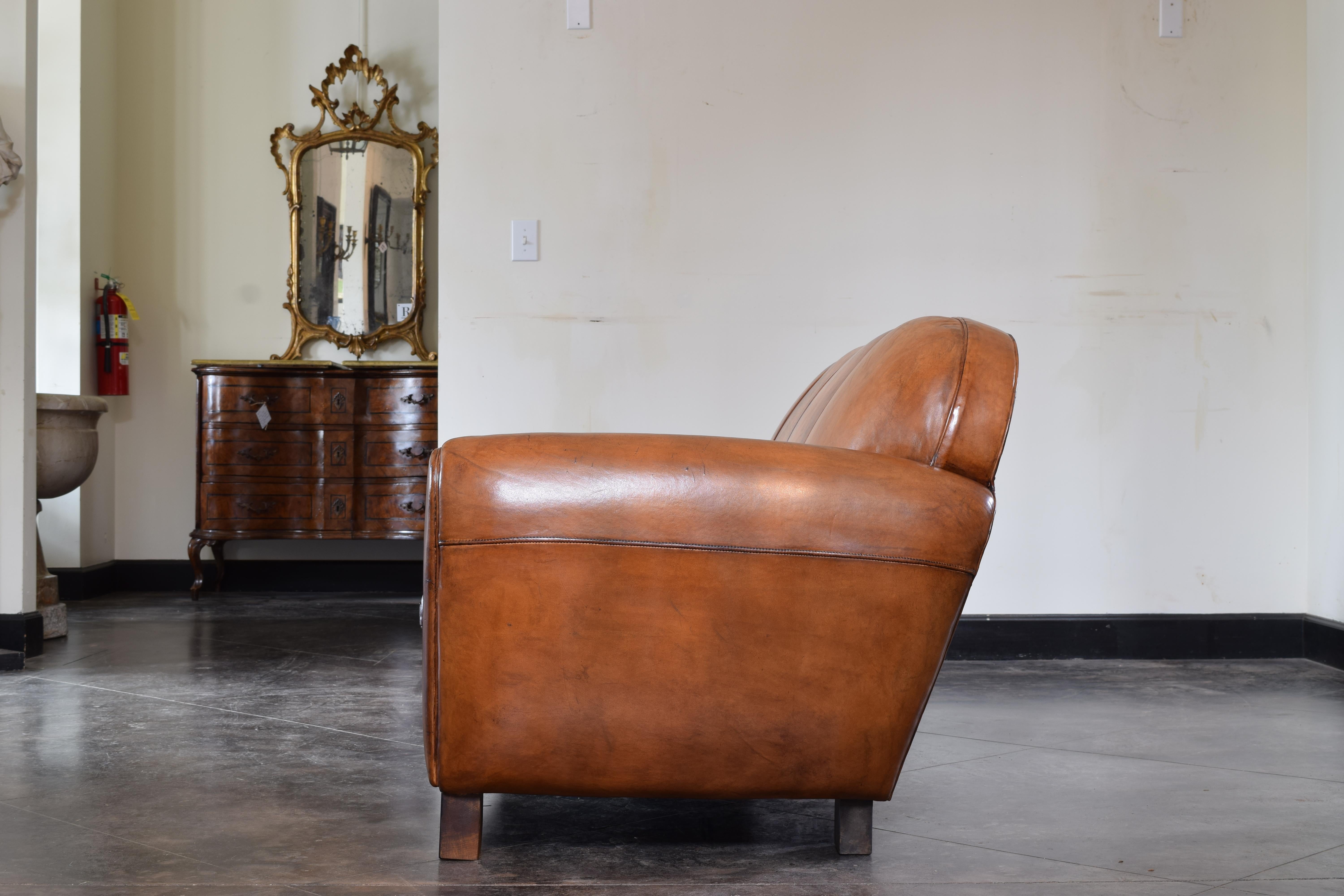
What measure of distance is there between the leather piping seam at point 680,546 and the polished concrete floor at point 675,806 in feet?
1.44

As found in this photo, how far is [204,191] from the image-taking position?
511 cm

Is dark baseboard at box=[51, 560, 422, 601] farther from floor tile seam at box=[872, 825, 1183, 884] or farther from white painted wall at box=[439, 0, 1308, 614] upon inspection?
floor tile seam at box=[872, 825, 1183, 884]

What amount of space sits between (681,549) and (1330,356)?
8.58ft

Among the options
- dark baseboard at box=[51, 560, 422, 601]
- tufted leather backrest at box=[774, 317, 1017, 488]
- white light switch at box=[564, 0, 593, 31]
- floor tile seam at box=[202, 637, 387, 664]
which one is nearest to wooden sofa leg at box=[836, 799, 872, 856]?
tufted leather backrest at box=[774, 317, 1017, 488]

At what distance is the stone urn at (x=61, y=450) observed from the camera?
3.61m

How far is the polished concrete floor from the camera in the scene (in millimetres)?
1415

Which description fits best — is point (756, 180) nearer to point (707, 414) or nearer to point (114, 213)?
point (707, 414)

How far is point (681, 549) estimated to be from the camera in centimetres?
137

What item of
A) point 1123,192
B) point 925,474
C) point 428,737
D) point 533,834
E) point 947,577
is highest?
point 1123,192

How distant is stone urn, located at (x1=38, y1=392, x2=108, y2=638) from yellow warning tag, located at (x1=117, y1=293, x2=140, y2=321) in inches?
37.6

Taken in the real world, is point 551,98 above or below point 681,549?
above

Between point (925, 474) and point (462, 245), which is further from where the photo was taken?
point (462, 245)

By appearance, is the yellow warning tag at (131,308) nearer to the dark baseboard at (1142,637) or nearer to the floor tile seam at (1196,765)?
the dark baseboard at (1142,637)

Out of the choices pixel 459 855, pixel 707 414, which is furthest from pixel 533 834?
pixel 707 414
